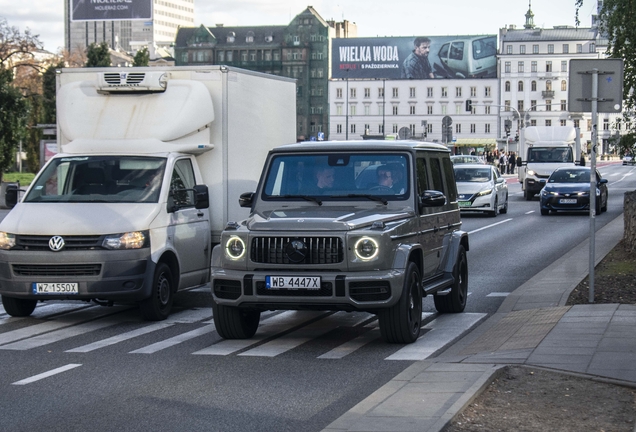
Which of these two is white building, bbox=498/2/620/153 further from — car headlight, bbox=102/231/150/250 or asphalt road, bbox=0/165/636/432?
car headlight, bbox=102/231/150/250

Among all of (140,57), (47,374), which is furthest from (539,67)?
(47,374)

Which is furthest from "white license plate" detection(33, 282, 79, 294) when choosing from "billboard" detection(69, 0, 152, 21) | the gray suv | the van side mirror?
"billboard" detection(69, 0, 152, 21)

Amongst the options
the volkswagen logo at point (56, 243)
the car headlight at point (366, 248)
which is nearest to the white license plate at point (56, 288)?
the volkswagen logo at point (56, 243)

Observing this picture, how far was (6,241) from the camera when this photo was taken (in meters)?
11.6

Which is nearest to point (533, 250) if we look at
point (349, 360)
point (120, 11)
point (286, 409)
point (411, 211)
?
point (411, 211)

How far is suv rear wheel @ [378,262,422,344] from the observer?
32.3 ft

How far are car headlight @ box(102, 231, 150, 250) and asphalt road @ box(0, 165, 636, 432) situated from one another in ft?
2.93

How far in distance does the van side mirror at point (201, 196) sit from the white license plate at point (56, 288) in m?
1.75

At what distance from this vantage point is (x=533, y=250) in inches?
859

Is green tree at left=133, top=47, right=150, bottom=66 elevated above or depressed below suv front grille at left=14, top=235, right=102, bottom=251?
above

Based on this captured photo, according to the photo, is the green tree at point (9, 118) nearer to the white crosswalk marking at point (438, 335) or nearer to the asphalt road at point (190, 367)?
the asphalt road at point (190, 367)

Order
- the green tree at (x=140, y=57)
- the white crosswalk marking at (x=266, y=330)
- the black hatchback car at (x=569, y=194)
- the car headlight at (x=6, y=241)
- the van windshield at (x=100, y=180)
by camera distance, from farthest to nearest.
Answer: the green tree at (x=140, y=57)
the black hatchback car at (x=569, y=194)
the van windshield at (x=100, y=180)
the car headlight at (x=6, y=241)
the white crosswalk marking at (x=266, y=330)

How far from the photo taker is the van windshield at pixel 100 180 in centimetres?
1225

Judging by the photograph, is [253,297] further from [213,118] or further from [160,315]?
[213,118]
